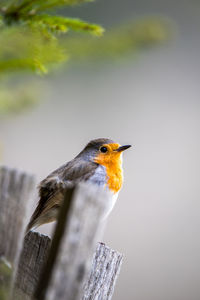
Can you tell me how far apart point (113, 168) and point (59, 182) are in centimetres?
50

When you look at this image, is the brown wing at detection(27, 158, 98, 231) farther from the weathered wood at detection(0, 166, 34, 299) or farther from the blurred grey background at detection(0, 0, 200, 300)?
the blurred grey background at detection(0, 0, 200, 300)

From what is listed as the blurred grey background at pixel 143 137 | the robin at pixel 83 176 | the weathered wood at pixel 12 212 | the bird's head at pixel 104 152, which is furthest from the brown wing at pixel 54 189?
the blurred grey background at pixel 143 137

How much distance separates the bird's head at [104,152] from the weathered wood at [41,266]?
121 cm

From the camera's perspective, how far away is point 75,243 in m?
1.07

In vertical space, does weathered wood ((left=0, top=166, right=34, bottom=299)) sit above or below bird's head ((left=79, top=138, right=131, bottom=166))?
below

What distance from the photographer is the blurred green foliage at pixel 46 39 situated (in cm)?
152

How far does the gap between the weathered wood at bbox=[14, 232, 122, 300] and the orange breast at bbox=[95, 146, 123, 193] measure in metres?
0.99

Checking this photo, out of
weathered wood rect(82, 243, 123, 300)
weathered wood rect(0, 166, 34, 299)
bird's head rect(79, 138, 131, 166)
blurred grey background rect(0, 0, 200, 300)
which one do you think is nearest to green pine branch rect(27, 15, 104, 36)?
weathered wood rect(0, 166, 34, 299)

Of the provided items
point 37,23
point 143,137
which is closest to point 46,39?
point 37,23

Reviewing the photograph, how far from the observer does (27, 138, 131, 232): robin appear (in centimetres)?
228

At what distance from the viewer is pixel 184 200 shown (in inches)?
285

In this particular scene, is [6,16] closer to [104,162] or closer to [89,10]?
[104,162]

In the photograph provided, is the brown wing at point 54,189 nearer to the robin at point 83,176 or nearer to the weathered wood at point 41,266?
the robin at point 83,176

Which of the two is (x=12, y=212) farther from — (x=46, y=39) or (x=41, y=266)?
(x=46, y=39)
